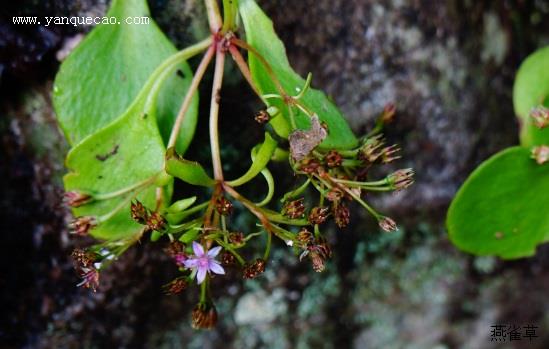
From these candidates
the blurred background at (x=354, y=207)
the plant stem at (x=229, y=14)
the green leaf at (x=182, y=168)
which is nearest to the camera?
the green leaf at (x=182, y=168)

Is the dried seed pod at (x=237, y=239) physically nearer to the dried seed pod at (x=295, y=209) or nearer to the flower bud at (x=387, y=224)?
the dried seed pod at (x=295, y=209)

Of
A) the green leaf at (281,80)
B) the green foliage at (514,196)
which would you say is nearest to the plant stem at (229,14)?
the green leaf at (281,80)

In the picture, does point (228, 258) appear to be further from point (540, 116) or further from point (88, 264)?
point (540, 116)

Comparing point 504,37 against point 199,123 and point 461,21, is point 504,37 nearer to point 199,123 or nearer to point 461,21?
point 461,21

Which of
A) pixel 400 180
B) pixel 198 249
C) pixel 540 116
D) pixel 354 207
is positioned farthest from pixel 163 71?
pixel 540 116

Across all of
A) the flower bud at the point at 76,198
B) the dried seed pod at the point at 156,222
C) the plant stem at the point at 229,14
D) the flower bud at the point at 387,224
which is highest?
the plant stem at the point at 229,14

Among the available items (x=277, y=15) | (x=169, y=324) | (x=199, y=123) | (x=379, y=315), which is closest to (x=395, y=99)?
(x=277, y=15)

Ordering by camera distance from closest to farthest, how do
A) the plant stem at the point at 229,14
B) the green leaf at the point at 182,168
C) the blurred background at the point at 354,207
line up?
1. the green leaf at the point at 182,168
2. the plant stem at the point at 229,14
3. the blurred background at the point at 354,207

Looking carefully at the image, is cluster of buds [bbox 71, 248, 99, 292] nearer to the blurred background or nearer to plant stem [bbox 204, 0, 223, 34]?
the blurred background
